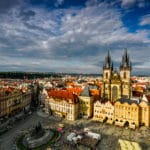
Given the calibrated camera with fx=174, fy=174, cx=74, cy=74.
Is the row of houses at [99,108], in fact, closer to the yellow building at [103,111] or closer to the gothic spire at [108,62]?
the yellow building at [103,111]

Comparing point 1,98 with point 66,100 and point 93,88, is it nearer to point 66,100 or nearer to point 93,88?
point 66,100

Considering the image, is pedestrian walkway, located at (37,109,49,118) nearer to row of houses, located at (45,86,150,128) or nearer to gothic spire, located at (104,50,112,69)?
row of houses, located at (45,86,150,128)

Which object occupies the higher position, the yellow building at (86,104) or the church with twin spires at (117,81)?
the church with twin spires at (117,81)

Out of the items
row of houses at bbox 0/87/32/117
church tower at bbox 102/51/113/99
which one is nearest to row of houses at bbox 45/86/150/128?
church tower at bbox 102/51/113/99

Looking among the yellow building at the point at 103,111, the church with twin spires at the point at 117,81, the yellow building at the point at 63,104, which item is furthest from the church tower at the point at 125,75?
the yellow building at the point at 63,104

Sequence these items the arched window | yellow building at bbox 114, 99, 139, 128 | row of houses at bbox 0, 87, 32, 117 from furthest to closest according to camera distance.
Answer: the arched window → row of houses at bbox 0, 87, 32, 117 → yellow building at bbox 114, 99, 139, 128

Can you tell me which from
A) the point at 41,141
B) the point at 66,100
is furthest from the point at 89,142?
the point at 66,100

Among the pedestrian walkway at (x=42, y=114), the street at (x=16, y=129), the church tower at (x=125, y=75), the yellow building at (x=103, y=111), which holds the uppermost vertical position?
the church tower at (x=125, y=75)
